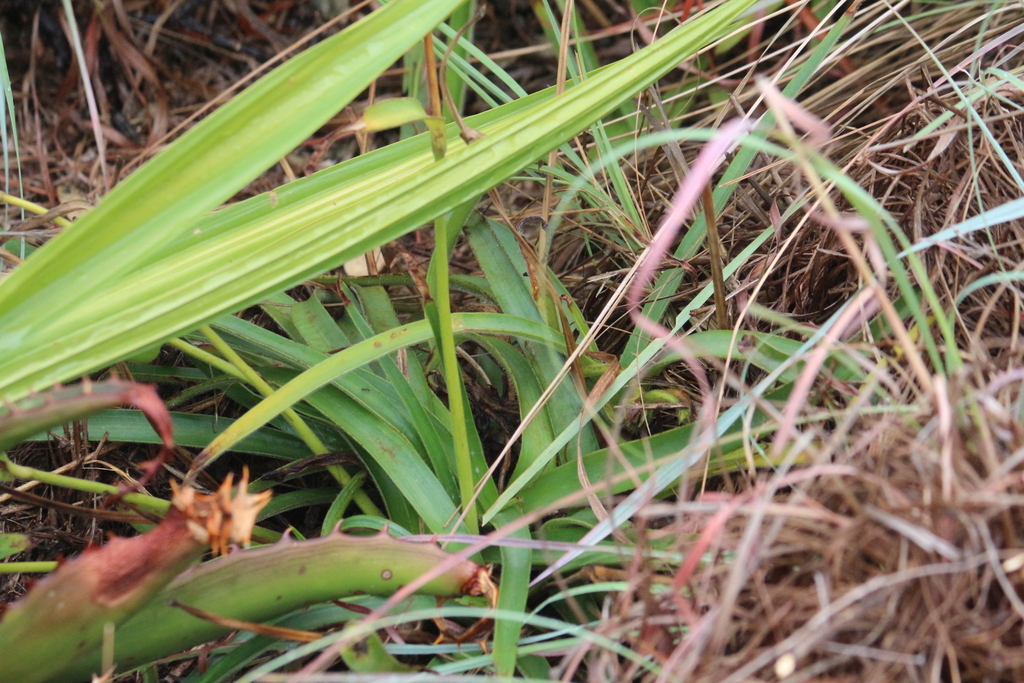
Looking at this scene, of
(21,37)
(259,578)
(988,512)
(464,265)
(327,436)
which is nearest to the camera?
(988,512)

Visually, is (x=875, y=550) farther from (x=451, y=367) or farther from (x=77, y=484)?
(x=77, y=484)

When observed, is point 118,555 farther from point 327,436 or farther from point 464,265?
point 464,265

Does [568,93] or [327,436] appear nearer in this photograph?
[568,93]

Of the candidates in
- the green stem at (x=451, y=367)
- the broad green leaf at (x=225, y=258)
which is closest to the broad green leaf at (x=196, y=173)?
the broad green leaf at (x=225, y=258)

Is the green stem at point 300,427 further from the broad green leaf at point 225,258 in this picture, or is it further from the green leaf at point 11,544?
the green leaf at point 11,544

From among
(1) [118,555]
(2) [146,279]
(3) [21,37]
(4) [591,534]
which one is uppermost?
(3) [21,37]

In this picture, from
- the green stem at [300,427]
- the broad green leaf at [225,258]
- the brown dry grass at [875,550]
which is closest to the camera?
the brown dry grass at [875,550]

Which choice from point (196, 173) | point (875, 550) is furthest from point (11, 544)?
point (875, 550)

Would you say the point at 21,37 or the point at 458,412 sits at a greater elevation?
the point at 21,37

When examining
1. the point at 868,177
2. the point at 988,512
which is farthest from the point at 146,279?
the point at 868,177
